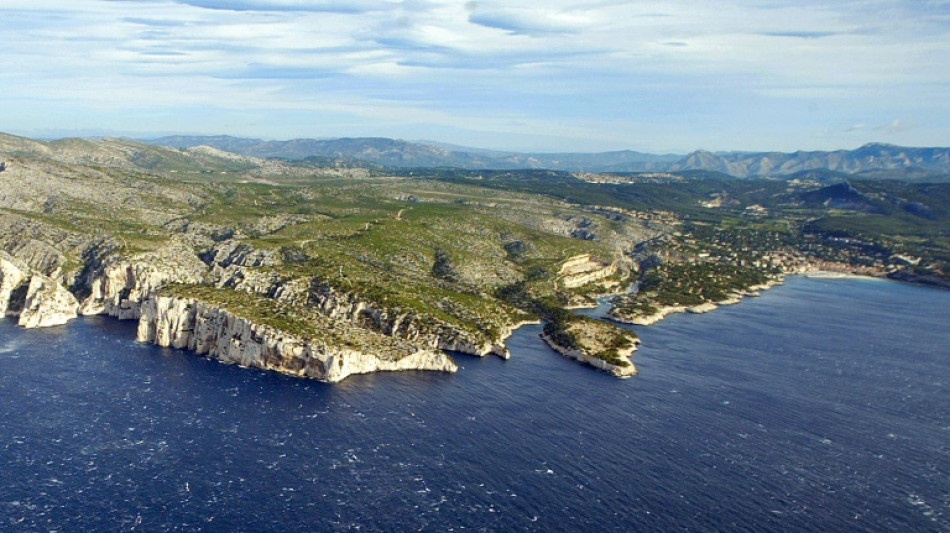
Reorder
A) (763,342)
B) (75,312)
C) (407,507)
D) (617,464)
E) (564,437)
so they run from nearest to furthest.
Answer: (407,507) → (617,464) → (564,437) → (75,312) → (763,342)

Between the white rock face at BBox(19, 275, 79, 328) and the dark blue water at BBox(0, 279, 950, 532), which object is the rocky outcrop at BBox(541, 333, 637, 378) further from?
the white rock face at BBox(19, 275, 79, 328)

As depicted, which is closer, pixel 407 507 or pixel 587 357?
pixel 407 507

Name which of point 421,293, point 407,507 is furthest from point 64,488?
point 421,293

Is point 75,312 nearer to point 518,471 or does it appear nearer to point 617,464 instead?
point 518,471

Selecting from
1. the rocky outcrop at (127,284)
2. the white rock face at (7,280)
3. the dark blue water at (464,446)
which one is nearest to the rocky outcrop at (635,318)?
the dark blue water at (464,446)

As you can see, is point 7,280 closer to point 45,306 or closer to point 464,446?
point 45,306

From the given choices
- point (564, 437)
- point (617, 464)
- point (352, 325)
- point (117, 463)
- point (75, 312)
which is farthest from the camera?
point (75, 312)

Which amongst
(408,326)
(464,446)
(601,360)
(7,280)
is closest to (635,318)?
(601,360)
